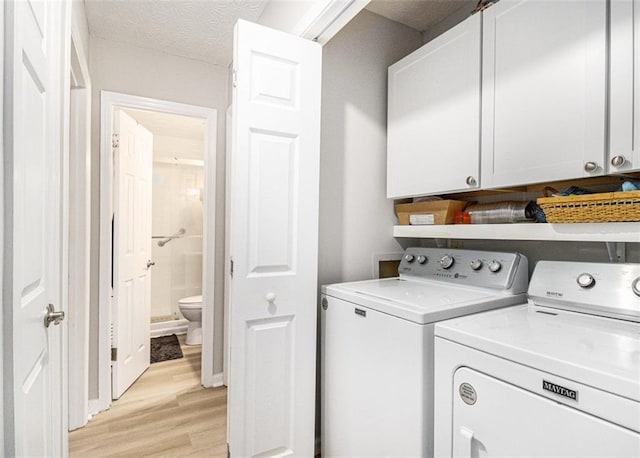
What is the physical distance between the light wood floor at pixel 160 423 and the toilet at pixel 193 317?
29.0 inches

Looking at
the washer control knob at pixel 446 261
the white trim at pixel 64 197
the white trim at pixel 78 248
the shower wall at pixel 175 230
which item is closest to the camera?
the white trim at pixel 64 197

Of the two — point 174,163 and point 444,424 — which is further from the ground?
point 174,163

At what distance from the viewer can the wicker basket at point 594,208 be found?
3.54 ft

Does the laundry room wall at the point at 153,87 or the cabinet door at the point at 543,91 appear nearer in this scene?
the cabinet door at the point at 543,91

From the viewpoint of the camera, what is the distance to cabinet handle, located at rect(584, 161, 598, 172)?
46.0 inches

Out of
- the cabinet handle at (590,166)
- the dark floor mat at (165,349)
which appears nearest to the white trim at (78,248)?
the dark floor mat at (165,349)

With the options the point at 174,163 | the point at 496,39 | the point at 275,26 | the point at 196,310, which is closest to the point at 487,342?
the point at 496,39

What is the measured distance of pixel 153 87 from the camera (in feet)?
8.10

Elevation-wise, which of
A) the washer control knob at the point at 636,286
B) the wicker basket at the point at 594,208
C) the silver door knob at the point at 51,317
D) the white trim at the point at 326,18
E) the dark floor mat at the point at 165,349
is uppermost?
the white trim at the point at 326,18

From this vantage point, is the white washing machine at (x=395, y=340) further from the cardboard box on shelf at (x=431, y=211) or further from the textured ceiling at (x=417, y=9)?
the textured ceiling at (x=417, y=9)

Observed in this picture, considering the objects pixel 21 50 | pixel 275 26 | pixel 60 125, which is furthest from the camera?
pixel 275 26

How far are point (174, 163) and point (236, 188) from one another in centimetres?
311

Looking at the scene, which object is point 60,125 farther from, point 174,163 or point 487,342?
point 174,163

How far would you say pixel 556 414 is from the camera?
83 centimetres
